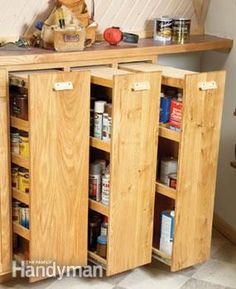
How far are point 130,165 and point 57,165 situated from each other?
1.02ft

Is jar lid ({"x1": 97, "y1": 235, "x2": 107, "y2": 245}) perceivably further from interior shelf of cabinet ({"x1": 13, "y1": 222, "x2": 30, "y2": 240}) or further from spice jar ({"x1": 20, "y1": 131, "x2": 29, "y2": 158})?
spice jar ({"x1": 20, "y1": 131, "x2": 29, "y2": 158})

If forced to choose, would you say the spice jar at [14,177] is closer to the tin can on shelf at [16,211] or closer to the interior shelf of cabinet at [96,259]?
the tin can on shelf at [16,211]

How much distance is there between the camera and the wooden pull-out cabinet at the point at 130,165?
2.28 meters

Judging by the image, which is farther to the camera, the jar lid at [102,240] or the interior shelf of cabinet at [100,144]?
the jar lid at [102,240]

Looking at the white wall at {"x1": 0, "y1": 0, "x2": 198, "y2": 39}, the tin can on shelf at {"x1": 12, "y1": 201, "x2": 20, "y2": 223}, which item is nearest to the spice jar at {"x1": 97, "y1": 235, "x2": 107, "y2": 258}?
the tin can on shelf at {"x1": 12, "y1": 201, "x2": 20, "y2": 223}

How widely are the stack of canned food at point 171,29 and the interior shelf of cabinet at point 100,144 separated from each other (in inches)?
29.4

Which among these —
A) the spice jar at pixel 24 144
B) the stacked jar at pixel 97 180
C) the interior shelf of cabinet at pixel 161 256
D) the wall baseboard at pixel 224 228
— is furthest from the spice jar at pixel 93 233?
the wall baseboard at pixel 224 228

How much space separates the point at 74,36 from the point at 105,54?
6.6 inches

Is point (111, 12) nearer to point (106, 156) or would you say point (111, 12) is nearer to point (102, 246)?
point (106, 156)

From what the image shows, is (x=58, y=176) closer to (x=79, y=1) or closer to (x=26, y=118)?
(x=26, y=118)

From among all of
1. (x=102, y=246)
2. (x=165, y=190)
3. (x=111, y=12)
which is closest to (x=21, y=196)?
(x=102, y=246)

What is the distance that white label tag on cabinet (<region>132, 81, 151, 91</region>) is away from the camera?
2268mm

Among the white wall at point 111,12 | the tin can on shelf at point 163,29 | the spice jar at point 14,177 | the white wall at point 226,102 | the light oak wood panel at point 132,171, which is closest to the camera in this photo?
the light oak wood panel at point 132,171

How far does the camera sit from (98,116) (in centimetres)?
236
